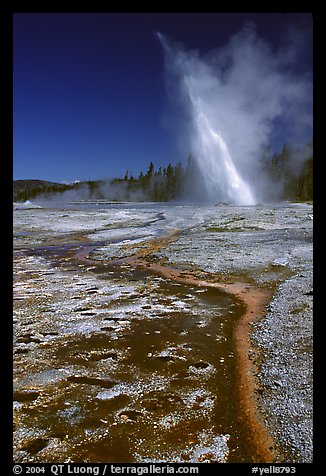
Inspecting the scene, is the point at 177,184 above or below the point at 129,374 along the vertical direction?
above

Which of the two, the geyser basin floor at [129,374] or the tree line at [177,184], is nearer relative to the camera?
the geyser basin floor at [129,374]

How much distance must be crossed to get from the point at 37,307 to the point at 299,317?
8312mm

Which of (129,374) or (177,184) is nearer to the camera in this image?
(129,374)

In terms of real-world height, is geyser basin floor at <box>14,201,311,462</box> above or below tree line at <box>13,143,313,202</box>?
below

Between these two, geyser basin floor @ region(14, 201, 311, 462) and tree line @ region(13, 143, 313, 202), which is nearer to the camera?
geyser basin floor @ region(14, 201, 311, 462)

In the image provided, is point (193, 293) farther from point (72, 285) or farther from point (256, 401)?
point (256, 401)

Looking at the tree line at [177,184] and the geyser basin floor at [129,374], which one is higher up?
the tree line at [177,184]

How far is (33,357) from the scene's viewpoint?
7.27m
